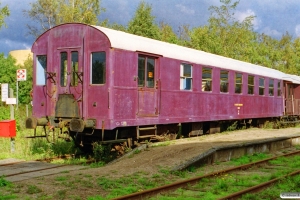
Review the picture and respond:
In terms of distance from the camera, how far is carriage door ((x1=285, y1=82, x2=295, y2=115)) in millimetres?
25531

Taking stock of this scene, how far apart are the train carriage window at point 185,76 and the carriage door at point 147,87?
1.77 metres

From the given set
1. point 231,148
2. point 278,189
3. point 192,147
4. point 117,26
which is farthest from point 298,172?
point 117,26

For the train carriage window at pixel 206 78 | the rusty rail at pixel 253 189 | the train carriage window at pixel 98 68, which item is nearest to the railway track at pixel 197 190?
the rusty rail at pixel 253 189

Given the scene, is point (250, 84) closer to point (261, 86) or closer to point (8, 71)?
point (261, 86)

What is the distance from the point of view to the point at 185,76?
14.6 meters

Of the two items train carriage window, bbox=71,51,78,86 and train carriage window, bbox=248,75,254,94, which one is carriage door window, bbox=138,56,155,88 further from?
train carriage window, bbox=248,75,254,94

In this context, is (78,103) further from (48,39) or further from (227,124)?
(227,124)

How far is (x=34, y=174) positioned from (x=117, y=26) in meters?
36.6

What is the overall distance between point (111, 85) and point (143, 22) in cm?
2912

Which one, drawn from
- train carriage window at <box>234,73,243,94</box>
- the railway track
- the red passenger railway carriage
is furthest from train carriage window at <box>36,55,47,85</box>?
train carriage window at <box>234,73,243,94</box>

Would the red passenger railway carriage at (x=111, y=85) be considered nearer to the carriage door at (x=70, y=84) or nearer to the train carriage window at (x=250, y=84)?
the carriage door at (x=70, y=84)

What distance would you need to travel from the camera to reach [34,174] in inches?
372

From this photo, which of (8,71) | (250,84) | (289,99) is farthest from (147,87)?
(8,71)

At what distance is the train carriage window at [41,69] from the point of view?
1267 cm
